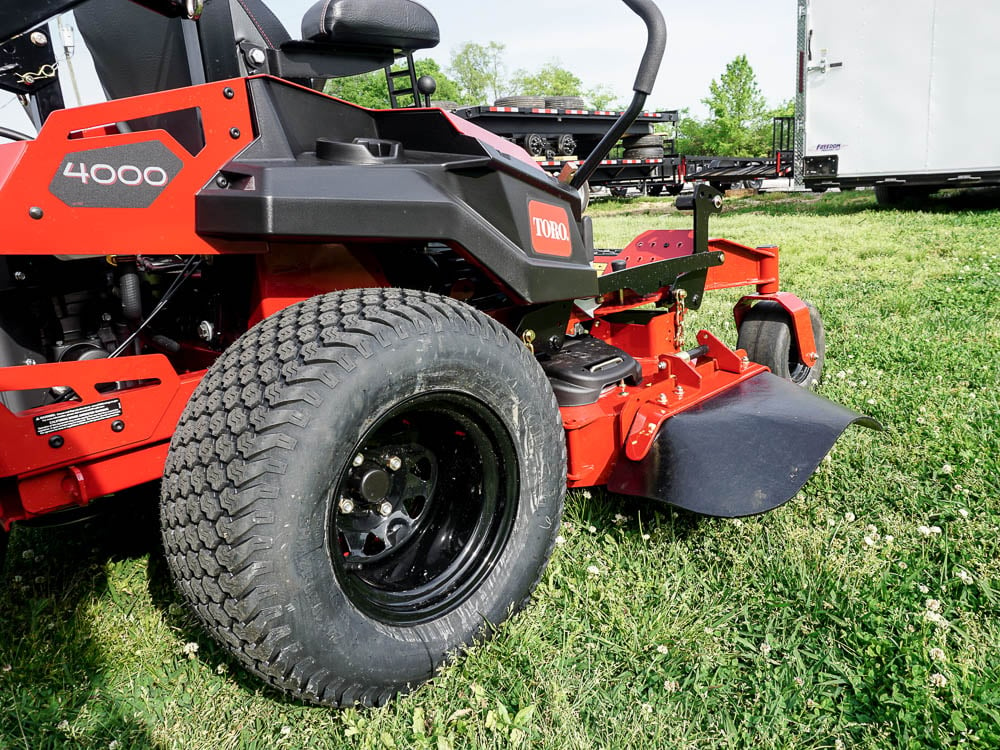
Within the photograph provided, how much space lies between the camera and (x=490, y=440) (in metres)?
1.99

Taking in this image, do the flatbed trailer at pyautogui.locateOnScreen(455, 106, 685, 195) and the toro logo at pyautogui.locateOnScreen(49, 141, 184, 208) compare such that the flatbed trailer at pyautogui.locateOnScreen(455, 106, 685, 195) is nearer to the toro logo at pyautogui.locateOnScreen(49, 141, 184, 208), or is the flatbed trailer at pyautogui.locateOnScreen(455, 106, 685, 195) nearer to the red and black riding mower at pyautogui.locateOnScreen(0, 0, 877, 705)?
the red and black riding mower at pyautogui.locateOnScreen(0, 0, 877, 705)

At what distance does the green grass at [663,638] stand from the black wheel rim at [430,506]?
0.21 metres

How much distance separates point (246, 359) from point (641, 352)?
199 cm

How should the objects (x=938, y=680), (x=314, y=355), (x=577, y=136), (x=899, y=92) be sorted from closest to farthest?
(x=314, y=355)
(x=938, y=680)
(x=899, y=92)
(x=577, y=136)

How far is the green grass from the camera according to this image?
1.76 m

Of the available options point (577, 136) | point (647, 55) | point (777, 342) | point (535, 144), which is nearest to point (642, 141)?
point (577, 136)

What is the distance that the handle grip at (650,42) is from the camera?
85.1 inches

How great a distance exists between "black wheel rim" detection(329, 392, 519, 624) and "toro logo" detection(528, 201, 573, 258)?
A: 0.62 m

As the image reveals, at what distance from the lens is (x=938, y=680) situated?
5.80 ft

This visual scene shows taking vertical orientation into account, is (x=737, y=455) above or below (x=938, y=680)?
above

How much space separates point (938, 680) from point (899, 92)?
1085cm

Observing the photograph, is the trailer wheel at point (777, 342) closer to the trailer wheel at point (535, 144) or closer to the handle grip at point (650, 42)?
the handle grip at point (650, 42)

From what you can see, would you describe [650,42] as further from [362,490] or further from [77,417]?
[77,417]

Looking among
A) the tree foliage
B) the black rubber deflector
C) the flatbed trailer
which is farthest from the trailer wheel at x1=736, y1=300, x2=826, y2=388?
the tree foliage
